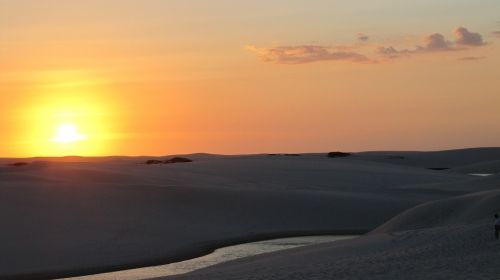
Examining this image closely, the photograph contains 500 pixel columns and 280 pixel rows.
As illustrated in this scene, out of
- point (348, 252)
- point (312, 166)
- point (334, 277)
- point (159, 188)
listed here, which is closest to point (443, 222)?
point (348, 252)

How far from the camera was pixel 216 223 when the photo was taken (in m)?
35.9

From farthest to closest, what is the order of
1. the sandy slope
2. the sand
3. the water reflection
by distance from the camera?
1. the water reflection
2. the sand
3. the sandy slope

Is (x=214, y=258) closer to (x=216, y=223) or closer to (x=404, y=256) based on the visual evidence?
(x=216, y=223)

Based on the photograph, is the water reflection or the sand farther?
the water reflection

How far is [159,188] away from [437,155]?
82.4 m

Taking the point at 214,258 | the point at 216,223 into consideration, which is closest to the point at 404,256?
the point at 214,258

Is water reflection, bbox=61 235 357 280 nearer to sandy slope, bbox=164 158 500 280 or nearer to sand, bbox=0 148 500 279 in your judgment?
sand, bbox=0 148 500 279

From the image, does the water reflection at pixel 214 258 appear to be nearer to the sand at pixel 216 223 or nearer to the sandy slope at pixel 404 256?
the sand at pixel 216 223

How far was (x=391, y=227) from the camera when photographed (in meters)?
30.3

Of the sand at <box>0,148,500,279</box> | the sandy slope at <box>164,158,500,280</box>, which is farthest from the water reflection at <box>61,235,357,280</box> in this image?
the sandy slope at <box>164,158,500,280</box>

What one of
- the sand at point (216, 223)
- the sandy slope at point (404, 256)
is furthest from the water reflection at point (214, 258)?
the sandy slope at point (404, 256)

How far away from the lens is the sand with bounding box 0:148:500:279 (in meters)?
22.6

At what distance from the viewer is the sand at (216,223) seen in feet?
74.1

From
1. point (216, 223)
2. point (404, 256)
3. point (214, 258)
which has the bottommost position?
point (214, 258)
